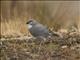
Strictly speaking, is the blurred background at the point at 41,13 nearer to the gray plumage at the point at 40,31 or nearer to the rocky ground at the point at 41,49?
the gray plumage at the point at 40,31

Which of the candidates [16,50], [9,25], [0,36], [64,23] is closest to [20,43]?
[16,50]

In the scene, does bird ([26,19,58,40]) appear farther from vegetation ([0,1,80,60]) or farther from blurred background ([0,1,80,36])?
blurred background ([0,1,80,36])

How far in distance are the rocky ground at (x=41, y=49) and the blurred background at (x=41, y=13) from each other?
82.1 inches

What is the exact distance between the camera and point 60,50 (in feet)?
32.8

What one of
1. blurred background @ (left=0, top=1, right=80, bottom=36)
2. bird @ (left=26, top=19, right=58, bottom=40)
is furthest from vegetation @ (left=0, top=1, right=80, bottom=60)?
bird @ (left=26, top=19, right=58, bottom=40)

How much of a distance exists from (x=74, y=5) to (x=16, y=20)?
284 centimetres

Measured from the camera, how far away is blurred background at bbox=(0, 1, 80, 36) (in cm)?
1338

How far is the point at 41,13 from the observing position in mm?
14742

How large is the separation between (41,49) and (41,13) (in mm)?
4826

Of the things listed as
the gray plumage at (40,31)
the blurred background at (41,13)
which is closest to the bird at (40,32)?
the gray plumage at (40,31)

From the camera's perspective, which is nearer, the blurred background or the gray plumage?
the gray plumage

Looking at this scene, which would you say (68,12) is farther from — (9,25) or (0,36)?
(0,36)

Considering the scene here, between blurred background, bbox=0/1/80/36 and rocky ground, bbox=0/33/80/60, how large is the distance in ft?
A: 6.84

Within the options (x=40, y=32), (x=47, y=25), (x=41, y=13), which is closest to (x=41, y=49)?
(x=40, y=32)
